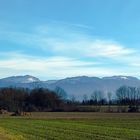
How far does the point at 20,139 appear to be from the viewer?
30.3 meters

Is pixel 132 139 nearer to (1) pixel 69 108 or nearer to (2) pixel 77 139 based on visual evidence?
(2) pixel 77 139

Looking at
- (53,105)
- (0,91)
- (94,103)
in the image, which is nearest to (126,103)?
(94,103)

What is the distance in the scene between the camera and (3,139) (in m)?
29.5

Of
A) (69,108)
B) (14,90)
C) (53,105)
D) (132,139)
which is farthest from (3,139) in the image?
(14,90)

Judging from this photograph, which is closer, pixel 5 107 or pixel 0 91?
pixel 5 107

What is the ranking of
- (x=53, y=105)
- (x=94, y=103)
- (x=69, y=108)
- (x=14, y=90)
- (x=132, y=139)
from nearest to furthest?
(x=132, y=139) → (x=69, y=108) → (x=53, y=105) → (x=14, y=90) → (x=94, y=103)

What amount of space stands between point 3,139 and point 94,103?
16809 cm

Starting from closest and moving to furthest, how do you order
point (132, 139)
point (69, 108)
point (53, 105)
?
1. point (132, 139)
2. point (69, 108)
3. point (53, 105)

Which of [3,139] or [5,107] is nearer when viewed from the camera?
[3,139]

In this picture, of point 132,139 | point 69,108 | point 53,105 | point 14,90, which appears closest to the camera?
point 132,139

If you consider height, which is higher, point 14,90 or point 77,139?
→ point 14,90

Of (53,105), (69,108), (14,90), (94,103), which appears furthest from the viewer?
(94,103)

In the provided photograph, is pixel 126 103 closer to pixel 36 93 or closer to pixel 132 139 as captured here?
pixel 36 93

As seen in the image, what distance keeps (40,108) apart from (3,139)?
132365mm
